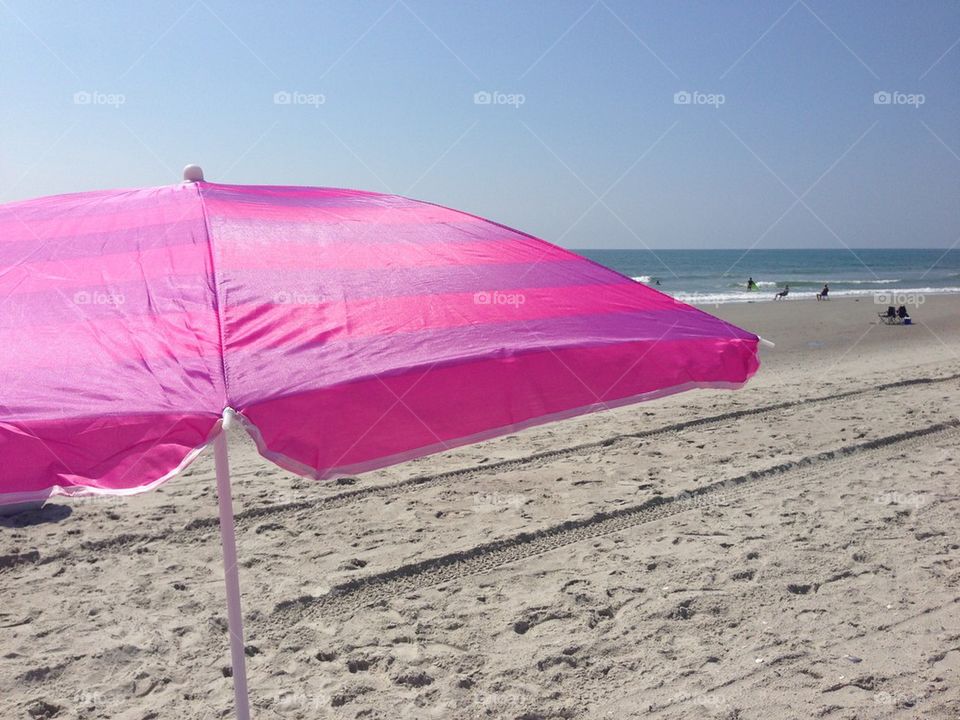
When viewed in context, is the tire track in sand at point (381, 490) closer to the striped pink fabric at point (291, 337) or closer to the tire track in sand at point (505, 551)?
the tire track in sand at point (505, 551)

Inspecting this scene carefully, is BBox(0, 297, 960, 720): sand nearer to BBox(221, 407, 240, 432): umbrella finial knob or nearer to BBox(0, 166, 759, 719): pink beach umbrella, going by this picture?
BBox(0, 166, 759, 719): pink beach umbrella

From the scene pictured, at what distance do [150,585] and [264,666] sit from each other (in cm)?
120

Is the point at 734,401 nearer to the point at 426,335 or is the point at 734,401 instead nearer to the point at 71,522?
the point at 71,522

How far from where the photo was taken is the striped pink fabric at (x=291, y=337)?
57.3 inches

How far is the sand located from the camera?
367 centimetres

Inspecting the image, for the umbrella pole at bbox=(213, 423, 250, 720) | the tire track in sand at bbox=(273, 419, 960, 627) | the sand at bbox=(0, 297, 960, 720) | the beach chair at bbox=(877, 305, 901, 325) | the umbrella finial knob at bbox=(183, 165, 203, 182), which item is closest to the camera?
the umbrella pole at bbox=(213, 423, 250, 720)

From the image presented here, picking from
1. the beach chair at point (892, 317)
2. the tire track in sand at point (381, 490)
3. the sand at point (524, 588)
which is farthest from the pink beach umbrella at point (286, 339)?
the beach chair at point (892, 317)

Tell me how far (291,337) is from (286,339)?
0.02 meters

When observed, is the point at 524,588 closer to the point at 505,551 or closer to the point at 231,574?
the point at 505,551

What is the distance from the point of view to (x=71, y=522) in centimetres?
554

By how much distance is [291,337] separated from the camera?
174 cm

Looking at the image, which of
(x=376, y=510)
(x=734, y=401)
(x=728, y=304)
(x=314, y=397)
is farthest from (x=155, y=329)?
(x=728, y=304)

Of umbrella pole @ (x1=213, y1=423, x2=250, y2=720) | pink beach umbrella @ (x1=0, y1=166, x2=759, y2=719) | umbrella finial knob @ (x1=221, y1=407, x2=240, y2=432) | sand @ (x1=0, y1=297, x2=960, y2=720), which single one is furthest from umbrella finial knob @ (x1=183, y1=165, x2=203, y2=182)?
sand @ (x1=0, y1=297, x2=960, y2=720)

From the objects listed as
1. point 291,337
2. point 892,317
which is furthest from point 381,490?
Result: point 892,317
